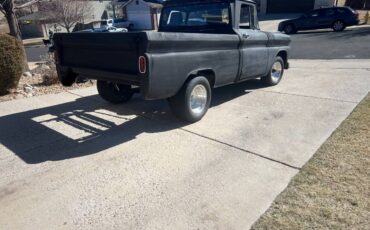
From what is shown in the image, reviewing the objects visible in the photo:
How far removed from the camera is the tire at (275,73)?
734cm

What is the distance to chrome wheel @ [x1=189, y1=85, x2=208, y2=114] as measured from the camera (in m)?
5.09

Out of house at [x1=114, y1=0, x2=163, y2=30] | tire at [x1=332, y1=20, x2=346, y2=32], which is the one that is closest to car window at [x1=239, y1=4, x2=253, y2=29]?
tire at [x1=332, y1=20, x2=346, y2=32]

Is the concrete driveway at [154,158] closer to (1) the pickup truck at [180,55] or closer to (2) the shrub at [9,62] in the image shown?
(1) the pickup truck at [180,55]

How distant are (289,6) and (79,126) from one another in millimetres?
33105

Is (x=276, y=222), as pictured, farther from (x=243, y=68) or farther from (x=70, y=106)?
(x=70, y=106)

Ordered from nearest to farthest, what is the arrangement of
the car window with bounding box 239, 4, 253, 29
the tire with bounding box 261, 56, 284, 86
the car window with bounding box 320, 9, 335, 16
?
the car window with bounding box 239, 4, 253, 29
the tire with bounding box 261, 56, 284, 86
the car window with bounding box 320, 9, 335, 16

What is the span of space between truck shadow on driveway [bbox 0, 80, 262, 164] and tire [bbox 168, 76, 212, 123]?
0.91 ft

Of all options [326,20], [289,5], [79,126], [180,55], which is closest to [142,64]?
[180,55]

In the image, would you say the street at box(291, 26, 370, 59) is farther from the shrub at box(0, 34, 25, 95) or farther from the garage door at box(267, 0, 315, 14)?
the garage door at box(267, 0, 315, 14)

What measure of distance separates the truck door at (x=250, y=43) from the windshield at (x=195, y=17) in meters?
0.27

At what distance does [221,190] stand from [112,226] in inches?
45.2

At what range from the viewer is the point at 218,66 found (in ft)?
17.2

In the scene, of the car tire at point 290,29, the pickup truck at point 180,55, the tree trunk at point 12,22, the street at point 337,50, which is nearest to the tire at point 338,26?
the car tire at point 290,29

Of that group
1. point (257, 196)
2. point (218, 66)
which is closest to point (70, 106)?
point (218, 66)
